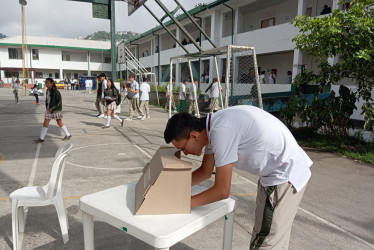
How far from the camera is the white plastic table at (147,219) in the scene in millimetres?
1459

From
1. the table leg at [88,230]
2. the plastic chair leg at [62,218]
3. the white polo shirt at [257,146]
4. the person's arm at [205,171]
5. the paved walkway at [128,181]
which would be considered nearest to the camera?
the white polo shirt at [257,146]

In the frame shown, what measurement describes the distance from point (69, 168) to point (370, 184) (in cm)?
543

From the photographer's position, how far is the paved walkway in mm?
2938

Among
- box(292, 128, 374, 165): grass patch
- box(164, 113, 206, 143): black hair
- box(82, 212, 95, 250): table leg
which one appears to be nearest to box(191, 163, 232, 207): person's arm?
box(164, 113, 206, 143): black hair

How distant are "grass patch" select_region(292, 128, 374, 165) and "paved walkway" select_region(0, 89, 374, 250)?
1.30 ft

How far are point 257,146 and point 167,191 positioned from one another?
61cm

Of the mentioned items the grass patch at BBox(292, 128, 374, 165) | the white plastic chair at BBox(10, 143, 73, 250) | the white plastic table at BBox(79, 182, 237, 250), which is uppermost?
the white plastic table at BBox(79, 182, 237, 250)

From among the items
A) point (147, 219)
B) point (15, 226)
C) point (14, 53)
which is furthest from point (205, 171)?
point (14, 53)

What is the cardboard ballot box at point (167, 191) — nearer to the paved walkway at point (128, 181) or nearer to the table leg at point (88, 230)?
the table leg at point (88, 230)

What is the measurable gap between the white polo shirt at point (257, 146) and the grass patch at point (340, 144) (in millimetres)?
5528

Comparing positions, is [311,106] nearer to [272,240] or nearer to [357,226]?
[357,226]

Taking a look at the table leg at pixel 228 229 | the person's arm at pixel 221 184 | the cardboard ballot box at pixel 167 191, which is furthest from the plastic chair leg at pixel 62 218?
the person's arm at pixel 221 184

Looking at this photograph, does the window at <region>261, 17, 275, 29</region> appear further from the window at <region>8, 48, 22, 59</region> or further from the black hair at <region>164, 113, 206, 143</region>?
the window at <region>8, 48, 22, 59</region>

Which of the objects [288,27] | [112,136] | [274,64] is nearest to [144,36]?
[274,64]
